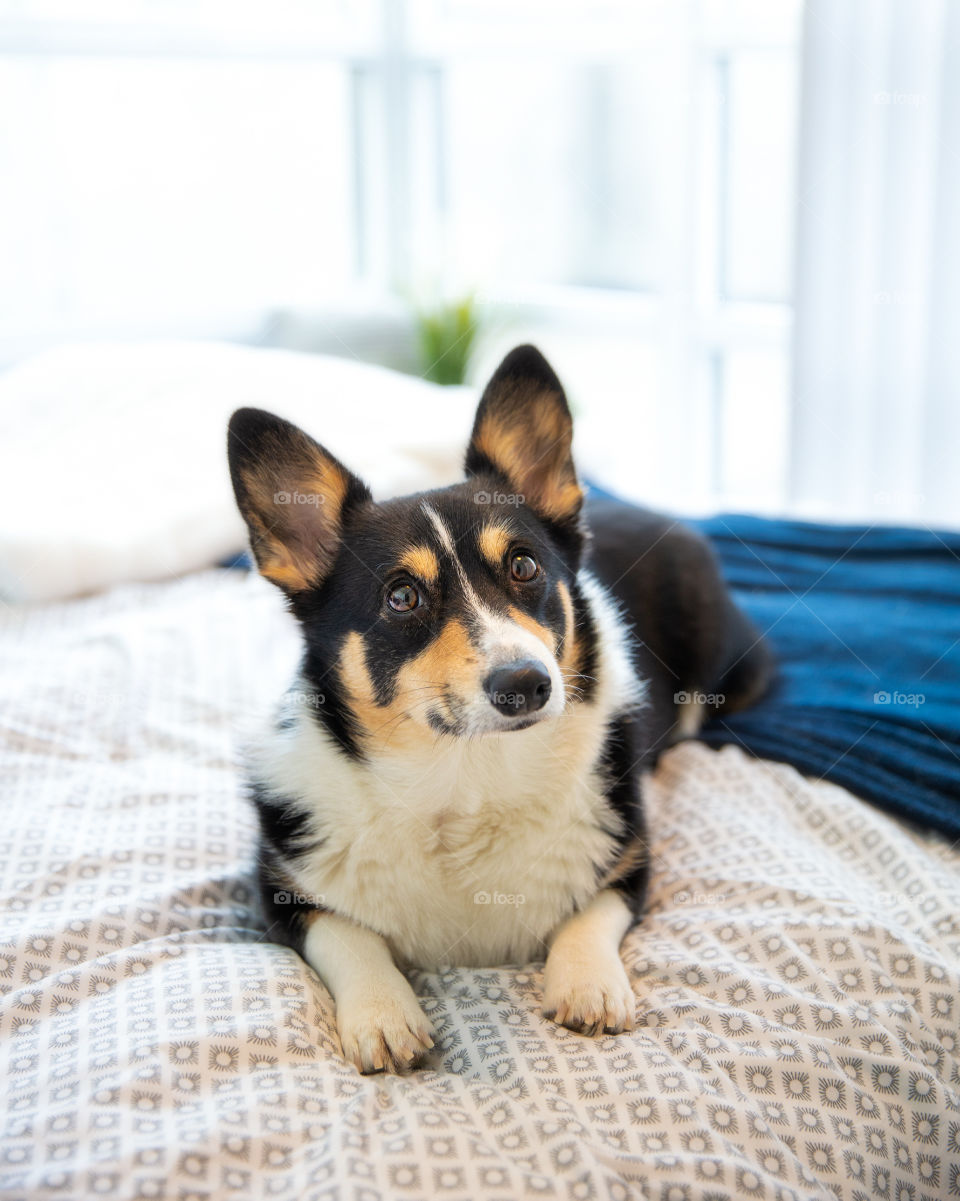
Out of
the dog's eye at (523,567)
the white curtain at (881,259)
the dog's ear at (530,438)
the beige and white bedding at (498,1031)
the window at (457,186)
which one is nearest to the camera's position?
the beige and white bedding at (498,1031)

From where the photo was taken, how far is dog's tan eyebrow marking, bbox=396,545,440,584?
1.54 metres

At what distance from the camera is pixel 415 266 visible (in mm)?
5020

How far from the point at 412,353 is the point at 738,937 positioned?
3.53m

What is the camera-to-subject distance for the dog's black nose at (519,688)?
4.50 ft

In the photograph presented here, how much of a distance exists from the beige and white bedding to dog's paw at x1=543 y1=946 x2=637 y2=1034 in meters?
0.03

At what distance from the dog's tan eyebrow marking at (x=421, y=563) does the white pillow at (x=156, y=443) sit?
4.74 ft

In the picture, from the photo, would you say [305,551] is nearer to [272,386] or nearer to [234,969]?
[234,969]

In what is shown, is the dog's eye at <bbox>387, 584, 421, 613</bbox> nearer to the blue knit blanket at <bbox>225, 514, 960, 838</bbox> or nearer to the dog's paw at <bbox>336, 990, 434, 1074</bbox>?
the dog's paw at <bbox>336, 990, 434, 1074</bbox>

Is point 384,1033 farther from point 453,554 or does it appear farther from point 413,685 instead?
point 453,554

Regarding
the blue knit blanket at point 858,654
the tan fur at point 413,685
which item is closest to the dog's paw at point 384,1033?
the tan fur at point 413,685

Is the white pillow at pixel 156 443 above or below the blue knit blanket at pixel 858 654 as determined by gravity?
above

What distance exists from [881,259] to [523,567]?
7.88 feet

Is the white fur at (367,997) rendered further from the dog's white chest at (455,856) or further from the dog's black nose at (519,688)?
the dog's black nose at (519,688)

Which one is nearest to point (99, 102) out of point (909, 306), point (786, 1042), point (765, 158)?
point (765, 158)
